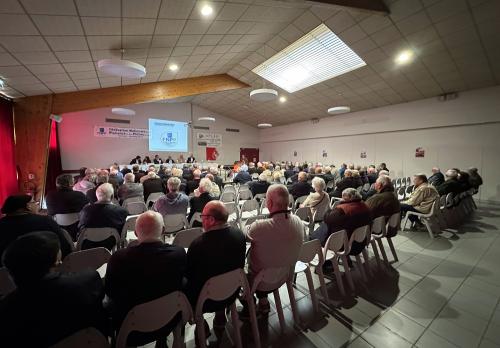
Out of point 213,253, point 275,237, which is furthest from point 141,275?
point 275,237

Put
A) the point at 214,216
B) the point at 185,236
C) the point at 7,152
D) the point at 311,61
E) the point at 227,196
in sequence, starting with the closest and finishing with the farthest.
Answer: the point at 214,216
the point at 185,236
the point at 227,196
the point at 7,152
the point at 311,61

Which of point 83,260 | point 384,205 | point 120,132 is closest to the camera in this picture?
point 83,260

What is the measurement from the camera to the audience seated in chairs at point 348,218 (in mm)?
2527

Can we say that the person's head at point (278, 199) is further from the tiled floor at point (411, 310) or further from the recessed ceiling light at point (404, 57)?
A: the recessed ceiling light at point (404, 57)

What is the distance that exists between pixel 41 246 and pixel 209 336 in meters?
1.51

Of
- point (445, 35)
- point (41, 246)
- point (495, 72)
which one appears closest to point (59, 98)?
point (41, 246)

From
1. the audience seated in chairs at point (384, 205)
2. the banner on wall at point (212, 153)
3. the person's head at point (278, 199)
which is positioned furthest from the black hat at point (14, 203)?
the banner on wall at point (212, 153)

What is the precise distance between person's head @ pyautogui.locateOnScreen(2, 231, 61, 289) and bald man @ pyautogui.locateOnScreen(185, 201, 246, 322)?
2.54 feet

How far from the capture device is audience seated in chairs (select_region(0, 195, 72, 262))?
1858 millimetres

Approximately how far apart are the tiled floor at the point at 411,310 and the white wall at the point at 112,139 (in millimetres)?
11636

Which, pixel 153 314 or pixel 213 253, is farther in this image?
pixel 213 253

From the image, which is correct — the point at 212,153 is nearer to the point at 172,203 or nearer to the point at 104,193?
the point at 172,203

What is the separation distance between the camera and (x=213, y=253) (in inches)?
61.6

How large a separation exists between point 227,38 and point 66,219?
5.37 meters
